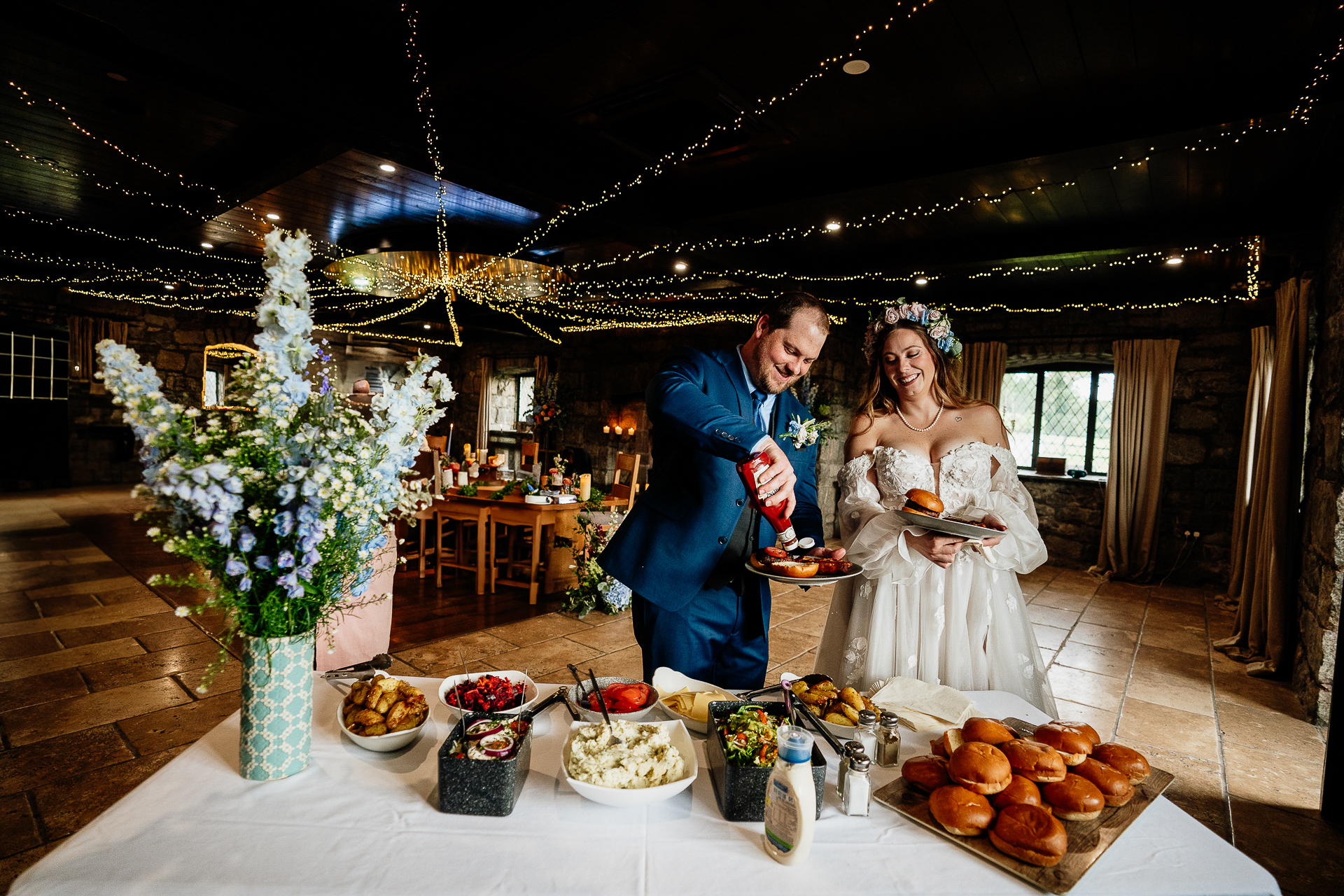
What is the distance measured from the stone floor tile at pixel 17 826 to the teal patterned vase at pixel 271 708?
1.74 metres

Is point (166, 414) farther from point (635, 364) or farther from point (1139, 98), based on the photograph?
point (635, 364)

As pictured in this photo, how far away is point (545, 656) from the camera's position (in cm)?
380

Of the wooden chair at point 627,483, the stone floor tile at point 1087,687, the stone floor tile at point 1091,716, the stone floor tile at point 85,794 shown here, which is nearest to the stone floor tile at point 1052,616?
the stone floor tile at point 1087,687

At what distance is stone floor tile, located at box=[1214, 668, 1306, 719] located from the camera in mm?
3537

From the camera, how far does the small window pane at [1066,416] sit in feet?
24.8

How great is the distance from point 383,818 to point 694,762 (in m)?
0.51

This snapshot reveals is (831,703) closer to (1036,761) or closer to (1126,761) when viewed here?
(1036,761)

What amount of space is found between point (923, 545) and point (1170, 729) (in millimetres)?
2521

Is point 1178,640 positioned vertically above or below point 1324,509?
below

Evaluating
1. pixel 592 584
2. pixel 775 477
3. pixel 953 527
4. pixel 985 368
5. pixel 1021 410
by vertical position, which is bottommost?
pixel 592 584

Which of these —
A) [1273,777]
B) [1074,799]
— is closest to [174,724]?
[1074,799]

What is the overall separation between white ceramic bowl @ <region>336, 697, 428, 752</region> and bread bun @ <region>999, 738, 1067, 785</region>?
1.10 meters

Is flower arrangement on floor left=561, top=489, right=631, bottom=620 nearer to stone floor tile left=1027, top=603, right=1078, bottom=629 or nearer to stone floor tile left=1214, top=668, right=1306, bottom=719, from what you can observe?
stone floor tile left=1027, top=603, right=1078, bottom=629

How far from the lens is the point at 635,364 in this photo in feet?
31.7
